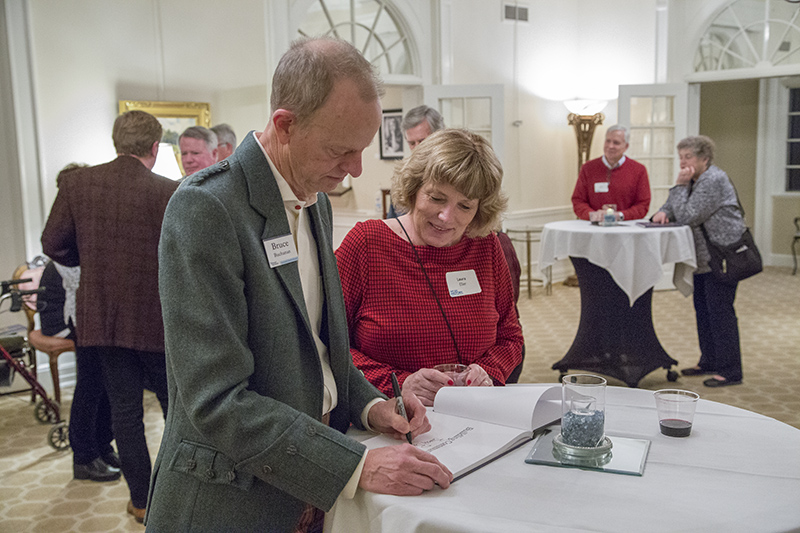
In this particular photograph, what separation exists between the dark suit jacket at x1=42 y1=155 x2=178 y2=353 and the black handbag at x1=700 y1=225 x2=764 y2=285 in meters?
3.65

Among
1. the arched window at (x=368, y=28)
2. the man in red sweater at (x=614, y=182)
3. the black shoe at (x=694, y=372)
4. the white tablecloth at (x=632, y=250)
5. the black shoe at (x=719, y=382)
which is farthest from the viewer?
the arched window at (x=368, y=28)

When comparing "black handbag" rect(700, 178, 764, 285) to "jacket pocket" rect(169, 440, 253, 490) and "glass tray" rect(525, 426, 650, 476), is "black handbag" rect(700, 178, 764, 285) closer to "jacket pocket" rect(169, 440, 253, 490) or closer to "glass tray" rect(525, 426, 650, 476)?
"glass tray" rect(525, 426, 650, 476)

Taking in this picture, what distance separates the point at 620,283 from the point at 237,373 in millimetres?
3871

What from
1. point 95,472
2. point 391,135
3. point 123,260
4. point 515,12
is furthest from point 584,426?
point 515,12

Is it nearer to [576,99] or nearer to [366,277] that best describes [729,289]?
[366,277]

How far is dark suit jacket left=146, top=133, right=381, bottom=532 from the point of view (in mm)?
1060

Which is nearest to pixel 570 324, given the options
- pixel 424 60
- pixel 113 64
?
pixel 424 60

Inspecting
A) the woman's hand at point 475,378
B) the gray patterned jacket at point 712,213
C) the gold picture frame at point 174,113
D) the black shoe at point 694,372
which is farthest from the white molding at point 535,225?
the woman's hand at point 475,378

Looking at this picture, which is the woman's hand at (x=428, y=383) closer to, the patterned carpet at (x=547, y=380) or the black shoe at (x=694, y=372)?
the patterned carpet at (x=547, y=380)

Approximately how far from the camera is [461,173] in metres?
1.89

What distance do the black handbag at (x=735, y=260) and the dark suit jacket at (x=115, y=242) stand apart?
365 cm

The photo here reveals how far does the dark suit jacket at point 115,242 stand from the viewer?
2.95 meters

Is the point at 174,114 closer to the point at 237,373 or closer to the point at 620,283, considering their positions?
the point at 620,283

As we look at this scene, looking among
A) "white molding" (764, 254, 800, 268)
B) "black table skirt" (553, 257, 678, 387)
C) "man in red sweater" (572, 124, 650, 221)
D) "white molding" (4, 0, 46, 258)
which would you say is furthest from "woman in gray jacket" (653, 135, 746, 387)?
"white molding" (764, 254, 800, 268)
